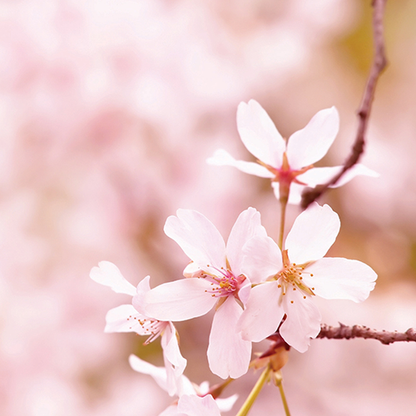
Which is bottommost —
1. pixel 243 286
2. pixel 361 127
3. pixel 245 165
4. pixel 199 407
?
pixel 199 407

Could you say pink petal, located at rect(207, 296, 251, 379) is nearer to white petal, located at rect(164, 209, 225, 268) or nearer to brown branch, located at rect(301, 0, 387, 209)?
white petal, located at rect(164, 209, 225, 268)

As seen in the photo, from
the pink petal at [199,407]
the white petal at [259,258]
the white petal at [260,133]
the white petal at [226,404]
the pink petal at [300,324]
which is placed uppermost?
the white petal at [260,133]

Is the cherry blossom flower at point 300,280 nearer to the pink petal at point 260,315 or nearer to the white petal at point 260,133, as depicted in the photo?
the pink petal at point 260,315

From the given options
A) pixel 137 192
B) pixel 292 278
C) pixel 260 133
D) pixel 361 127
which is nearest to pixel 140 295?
pixel 292 278

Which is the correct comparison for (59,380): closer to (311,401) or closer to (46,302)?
(46,302)

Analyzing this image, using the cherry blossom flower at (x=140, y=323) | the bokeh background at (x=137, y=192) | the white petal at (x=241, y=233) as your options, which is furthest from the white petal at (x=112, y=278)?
the bokeh background at (x=137, y=192)

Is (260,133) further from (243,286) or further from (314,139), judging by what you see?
(243,286)
